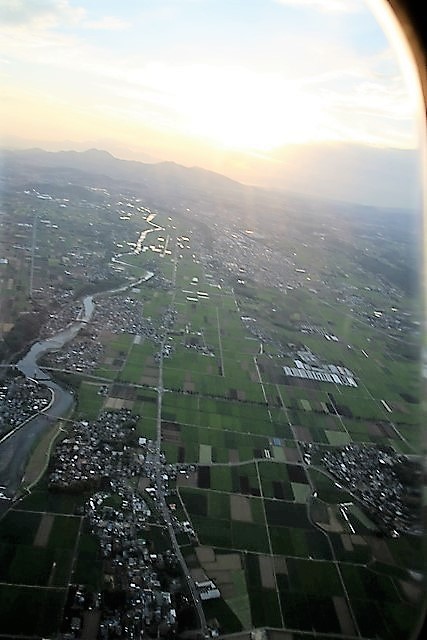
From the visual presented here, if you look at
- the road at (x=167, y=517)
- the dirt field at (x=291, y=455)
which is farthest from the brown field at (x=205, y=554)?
the dirt field at (x=291, y=455)

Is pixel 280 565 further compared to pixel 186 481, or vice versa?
pixel 186 481

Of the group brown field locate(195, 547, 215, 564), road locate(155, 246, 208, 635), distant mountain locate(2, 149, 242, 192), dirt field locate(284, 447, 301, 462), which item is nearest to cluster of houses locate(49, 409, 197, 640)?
road locate(155, 246, 208, 635)

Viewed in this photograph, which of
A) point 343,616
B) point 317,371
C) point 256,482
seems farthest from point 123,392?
point 343,616

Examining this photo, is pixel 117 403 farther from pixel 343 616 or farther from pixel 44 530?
pixel 343 616

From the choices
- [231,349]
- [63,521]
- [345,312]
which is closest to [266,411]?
[231,349]

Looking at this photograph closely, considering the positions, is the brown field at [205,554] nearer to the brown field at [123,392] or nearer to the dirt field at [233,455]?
the dirt field at [233,455]

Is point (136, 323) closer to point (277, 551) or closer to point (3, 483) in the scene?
point (3, 483)
